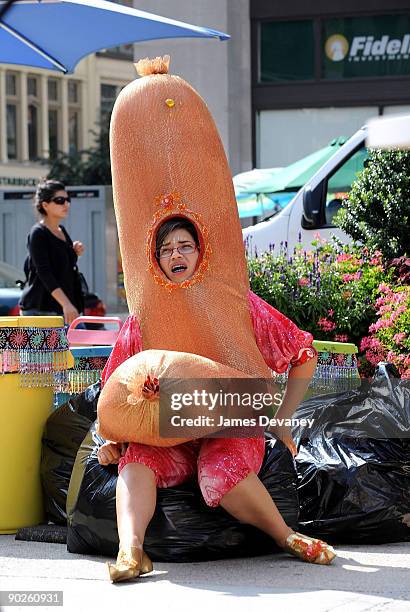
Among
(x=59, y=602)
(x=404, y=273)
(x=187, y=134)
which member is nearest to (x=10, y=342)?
(x=187, y=134)

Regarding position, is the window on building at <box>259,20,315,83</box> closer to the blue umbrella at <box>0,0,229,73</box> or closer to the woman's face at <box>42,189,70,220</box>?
the blue umbrella at <box>0,0,229,73</box>

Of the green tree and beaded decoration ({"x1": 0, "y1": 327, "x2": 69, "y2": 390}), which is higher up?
the green tree

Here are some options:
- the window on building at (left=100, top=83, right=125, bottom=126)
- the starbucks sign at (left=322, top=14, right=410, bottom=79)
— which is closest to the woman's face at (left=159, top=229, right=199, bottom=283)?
the starbucks sign at (left=322, top=14, right=410, bottom=79)

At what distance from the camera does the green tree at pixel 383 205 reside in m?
7.57

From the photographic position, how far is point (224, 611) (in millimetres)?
4246

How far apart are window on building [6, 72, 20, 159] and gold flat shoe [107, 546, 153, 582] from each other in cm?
4208

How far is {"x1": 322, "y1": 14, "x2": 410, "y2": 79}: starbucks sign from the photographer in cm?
1952

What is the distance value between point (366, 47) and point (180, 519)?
1565 cm

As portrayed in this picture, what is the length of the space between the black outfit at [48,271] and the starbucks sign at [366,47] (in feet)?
40.0

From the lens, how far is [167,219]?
17.3 ft

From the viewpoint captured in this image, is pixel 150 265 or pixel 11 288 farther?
pixel 11 288

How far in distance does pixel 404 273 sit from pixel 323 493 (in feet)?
7.05

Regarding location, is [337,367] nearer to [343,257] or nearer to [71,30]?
[343,257]

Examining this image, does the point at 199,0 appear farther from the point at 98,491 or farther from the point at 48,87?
the point at 48,87
